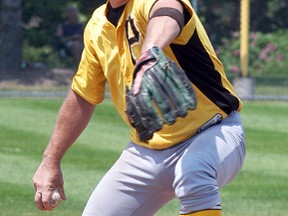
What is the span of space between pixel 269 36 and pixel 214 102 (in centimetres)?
1448

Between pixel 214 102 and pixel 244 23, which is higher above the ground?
pixel 214 102

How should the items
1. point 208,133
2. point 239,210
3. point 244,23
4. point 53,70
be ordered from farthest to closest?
point 53,70, point 244,23, point 239,210, point 208,133

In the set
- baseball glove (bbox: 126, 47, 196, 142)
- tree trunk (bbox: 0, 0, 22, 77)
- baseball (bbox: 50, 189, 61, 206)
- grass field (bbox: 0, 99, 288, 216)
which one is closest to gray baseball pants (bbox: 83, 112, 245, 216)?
baseball (bbox: 50, 189, 61, 206)

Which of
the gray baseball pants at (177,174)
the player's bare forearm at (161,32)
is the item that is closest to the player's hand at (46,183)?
the gray baseball pants at (177,174)

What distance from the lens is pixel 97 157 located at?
31.6 feet

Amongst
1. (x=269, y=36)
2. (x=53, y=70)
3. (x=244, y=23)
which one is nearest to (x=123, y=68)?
(x=244, y=23)

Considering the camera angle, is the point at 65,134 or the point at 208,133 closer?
the point at 208,133

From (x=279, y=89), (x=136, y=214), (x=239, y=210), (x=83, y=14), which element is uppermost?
(x=136, y=214)

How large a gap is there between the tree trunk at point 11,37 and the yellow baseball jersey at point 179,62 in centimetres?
1196

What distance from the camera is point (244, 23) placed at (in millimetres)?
14523

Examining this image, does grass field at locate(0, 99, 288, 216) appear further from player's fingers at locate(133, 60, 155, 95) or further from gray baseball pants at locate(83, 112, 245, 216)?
player's fingers at locate(133, 60, 155, 95)

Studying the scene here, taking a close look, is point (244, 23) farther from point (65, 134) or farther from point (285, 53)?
point (65, 134)

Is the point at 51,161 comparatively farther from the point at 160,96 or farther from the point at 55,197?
the point at 160,96

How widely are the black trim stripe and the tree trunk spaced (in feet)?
39.8
